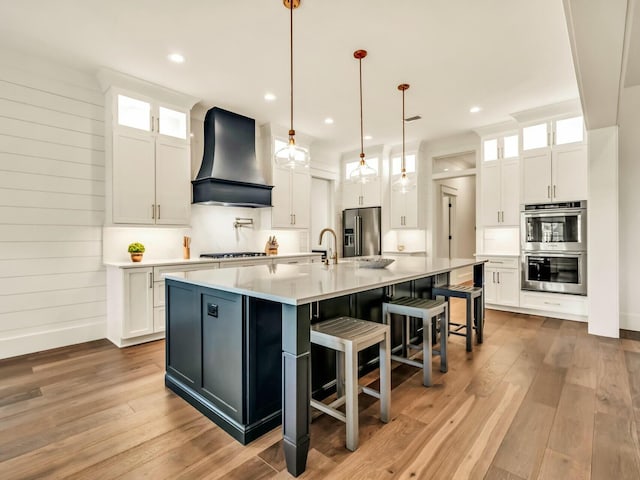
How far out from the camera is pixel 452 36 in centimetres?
293

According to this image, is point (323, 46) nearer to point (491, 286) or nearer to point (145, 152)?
point (145, 152)

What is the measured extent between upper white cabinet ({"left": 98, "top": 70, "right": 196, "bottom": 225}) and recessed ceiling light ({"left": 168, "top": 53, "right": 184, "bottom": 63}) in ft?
2.22

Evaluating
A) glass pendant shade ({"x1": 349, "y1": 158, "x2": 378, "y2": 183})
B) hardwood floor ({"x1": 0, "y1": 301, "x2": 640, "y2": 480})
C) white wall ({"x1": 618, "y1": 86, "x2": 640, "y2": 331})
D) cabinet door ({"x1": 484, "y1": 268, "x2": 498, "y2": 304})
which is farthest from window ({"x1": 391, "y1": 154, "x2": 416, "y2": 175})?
hardwood floor ({"x1": 0, "y1": 301, "x2": 640, "y2": 480})

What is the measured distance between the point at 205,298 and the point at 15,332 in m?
2.60

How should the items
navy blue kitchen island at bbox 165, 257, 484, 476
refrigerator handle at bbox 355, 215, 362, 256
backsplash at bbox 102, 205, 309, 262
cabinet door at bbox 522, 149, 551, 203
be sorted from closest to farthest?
1. navy blue kitchen island at bbox 165, 257, 484, 476
2. backsplash at bbox 102, 205, 309, 262
3. cabinet door at bbox 522, 149, 551, 203
4. refrigerator handle at bbox 355, 215, 362, 256

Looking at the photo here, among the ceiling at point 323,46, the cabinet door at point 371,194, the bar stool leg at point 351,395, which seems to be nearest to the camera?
the bar stool leg at point 351,395

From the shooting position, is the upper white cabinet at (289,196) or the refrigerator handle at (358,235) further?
the refrigerator handle at (358,235)

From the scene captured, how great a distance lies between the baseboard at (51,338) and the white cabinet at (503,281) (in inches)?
204

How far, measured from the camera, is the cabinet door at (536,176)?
15.0ft

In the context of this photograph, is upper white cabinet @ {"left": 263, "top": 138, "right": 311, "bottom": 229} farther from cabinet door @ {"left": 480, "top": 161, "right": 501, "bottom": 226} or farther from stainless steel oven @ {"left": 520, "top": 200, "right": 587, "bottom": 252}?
stainless steel oven @ {"left": 520, "top": 200, "right": 587, "bottom": 252}

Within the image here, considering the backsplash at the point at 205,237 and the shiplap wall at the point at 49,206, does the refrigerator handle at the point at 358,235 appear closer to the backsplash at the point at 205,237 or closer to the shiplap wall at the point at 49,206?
the backsplash at the point at 205,237

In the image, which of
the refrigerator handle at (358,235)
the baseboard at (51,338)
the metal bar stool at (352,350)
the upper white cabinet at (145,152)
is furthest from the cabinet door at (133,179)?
the refrigerator handle at (358,235)

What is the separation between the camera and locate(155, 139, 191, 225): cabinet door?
396 cm

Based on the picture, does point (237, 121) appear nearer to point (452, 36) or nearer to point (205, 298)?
point (452, 36)
